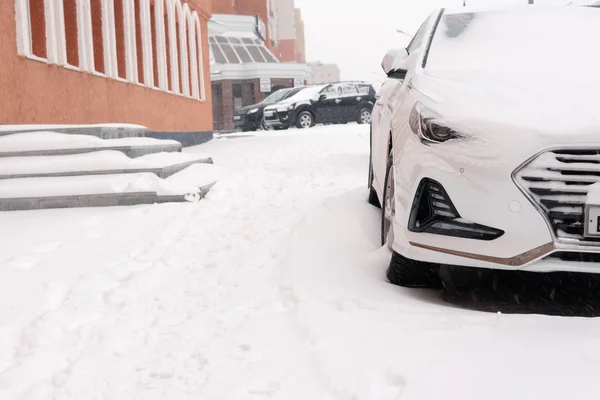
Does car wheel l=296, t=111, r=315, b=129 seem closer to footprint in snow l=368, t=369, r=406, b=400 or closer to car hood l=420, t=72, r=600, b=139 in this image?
car hood l=420, t=72, r=600, b=139

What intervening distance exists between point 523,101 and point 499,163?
1.43 feet

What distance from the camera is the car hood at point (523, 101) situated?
3092 millimetres

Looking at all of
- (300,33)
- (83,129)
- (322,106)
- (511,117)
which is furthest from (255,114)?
(300,33)

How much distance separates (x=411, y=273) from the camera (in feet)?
11.8

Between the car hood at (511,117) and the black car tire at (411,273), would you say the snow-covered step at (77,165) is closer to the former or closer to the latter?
the black car tire at (411,273)

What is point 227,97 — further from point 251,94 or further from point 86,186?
point 86,186

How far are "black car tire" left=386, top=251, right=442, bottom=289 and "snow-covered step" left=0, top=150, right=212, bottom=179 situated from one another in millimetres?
4043

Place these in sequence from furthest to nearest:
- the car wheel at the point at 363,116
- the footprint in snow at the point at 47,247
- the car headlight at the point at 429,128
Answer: the car wheel at the point at 363,116, the footprint in snow at the point at 47,247, the car headlight at the point at 429,128

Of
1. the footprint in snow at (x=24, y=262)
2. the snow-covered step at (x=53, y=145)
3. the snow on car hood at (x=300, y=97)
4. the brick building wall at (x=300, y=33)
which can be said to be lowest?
the footprint in snow at (x=24, y=262)

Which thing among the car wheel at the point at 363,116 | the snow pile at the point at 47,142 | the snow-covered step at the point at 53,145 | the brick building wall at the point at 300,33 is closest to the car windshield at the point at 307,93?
the car wheel at the point at 363,116

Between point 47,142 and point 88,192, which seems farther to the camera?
point 47,142

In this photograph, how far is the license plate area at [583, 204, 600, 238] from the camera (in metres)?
2.99

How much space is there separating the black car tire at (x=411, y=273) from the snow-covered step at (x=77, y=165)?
4043 mm

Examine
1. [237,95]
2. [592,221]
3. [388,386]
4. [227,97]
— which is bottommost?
[388,386]
